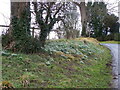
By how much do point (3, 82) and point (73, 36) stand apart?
26.9 ft

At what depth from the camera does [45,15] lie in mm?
5266

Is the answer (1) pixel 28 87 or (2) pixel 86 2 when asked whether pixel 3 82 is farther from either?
(2) pixel 86 2

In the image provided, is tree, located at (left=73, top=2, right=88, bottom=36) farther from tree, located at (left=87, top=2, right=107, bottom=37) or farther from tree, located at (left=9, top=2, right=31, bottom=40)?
tree, located at (left=9, top=2, right=31, bottom=40)

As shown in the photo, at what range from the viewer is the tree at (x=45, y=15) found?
509 centimetres

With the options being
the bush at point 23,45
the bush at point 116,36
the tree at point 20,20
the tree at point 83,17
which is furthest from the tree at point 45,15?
the bush at point 116,36

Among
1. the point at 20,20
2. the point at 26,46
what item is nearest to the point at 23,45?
the point at 26,46

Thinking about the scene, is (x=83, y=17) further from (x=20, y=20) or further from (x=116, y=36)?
(x=20, y=20)

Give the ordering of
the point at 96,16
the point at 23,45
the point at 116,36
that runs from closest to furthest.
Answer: the point at 23,45 < the point at 96,16 < the point at 116,36

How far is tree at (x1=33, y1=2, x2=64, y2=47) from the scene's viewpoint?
5.09 metres

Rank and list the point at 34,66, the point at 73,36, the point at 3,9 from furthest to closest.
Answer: the point at 73,36 < the point at 3,9 < the point at 34,66

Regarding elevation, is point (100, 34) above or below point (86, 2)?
below

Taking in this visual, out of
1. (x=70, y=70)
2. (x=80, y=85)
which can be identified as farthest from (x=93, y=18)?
(x=80, y=85)

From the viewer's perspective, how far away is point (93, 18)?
12328mm

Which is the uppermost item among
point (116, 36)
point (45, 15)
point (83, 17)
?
point (83, 17)
